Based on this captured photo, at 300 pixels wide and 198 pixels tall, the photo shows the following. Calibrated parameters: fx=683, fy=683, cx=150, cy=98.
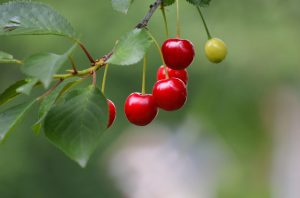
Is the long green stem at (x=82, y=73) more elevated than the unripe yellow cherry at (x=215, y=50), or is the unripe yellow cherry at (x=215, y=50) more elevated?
the unripe yellow cherry at (x=215, y=50)

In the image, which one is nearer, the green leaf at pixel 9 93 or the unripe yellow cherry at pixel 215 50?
the green leaf at pixel 9 93

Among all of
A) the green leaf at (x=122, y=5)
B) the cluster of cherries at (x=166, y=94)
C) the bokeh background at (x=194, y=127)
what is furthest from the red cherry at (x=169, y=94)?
the bokeh background at (x=194, y=127)

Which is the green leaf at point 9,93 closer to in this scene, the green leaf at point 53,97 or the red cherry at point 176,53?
the green leaf at point 53,97

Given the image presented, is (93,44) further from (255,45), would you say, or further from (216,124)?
(216,124)

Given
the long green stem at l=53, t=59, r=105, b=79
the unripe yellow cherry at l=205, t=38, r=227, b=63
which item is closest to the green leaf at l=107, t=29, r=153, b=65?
the long green stem at l=53, t=59, r=105, b=79

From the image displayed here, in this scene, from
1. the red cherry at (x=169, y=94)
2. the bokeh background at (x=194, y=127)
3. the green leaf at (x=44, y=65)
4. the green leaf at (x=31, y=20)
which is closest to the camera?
the green leaf at (x=44, y=65)

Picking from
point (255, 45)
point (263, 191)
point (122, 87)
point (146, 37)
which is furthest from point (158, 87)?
point (263, 191)

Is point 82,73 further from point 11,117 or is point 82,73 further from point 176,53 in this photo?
point 176,53

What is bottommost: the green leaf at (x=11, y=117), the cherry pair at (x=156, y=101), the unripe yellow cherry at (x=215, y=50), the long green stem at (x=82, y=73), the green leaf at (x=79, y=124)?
the green leaf at (x=11, y=117)
